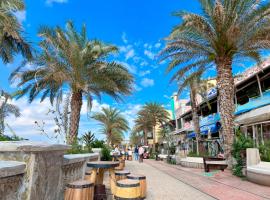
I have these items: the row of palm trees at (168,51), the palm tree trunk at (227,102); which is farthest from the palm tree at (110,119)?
the palm tree trunk at (227,102)

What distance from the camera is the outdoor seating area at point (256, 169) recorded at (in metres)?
9.13

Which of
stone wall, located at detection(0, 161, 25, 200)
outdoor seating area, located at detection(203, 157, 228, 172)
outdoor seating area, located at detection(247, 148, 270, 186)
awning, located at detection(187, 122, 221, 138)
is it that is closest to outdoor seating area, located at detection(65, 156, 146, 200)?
stone wall, located at detection(0, 161, 25, 200)

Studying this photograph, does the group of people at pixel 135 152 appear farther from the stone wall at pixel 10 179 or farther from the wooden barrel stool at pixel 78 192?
the stone wall at pixel 10 179

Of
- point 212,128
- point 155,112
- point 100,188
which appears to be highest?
point 155,112

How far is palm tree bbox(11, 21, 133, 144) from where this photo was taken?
50.0 ft

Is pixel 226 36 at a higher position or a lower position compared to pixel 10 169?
higher

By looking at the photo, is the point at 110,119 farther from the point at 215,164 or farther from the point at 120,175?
the point at 120,175

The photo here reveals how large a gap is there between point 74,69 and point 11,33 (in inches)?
144

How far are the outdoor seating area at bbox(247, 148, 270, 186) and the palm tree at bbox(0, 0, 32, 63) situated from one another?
11742 millimetres

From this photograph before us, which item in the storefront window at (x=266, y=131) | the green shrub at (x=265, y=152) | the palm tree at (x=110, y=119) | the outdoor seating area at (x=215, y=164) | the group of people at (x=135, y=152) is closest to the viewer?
the green shrub at (x=265, y=152)

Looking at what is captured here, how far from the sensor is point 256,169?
9.67m

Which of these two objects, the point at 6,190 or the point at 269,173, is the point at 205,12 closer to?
the point at 269,173

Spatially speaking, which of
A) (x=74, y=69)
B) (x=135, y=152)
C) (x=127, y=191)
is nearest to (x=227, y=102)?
(x=74, y=69)

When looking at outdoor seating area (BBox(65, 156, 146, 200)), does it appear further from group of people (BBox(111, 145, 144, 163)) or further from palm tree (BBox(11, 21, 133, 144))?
group of people (BBox(111, 145, 144, 163))
